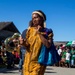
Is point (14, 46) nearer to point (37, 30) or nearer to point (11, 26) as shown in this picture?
point (37, 30)

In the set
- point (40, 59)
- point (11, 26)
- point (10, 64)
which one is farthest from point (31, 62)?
point (11, 26)

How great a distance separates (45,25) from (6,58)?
541 inches

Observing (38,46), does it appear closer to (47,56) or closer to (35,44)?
(35,44)

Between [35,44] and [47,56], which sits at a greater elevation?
[35,44]

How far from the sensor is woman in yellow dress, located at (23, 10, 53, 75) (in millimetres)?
4852

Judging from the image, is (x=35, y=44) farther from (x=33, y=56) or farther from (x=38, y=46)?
(x=33, y=56)

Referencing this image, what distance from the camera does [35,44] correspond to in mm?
4875

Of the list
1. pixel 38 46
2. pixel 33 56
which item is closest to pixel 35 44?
pixel 38 46

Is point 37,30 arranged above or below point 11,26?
below

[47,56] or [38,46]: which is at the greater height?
[38,46]

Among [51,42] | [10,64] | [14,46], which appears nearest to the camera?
[51,42]

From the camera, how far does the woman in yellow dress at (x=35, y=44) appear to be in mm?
4852

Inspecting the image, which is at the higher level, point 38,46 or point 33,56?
point 38,46

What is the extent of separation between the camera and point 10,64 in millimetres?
18359
